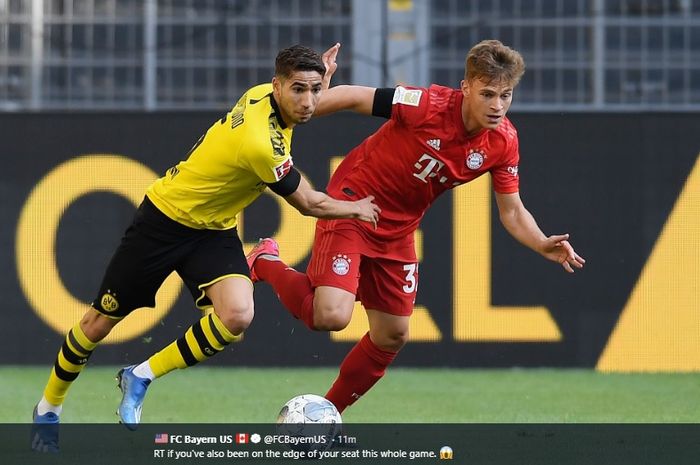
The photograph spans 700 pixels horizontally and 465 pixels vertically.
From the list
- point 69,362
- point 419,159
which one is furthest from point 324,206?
point 69,362

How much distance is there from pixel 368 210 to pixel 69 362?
165cm

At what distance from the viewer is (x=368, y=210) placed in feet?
21.7

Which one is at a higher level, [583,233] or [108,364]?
[583,233]

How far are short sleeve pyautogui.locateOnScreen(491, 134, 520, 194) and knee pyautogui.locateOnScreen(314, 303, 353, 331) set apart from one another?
3.24 feet

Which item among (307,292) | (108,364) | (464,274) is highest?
(307,292)

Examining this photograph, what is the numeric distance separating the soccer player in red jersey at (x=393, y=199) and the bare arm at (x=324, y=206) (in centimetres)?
45

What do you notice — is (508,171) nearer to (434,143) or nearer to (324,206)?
(434,143)

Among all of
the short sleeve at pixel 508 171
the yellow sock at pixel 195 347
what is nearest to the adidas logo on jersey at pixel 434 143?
the short sleeve at pixel 508 171

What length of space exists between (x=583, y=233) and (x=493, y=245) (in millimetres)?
646

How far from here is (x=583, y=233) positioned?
10.3 metres
